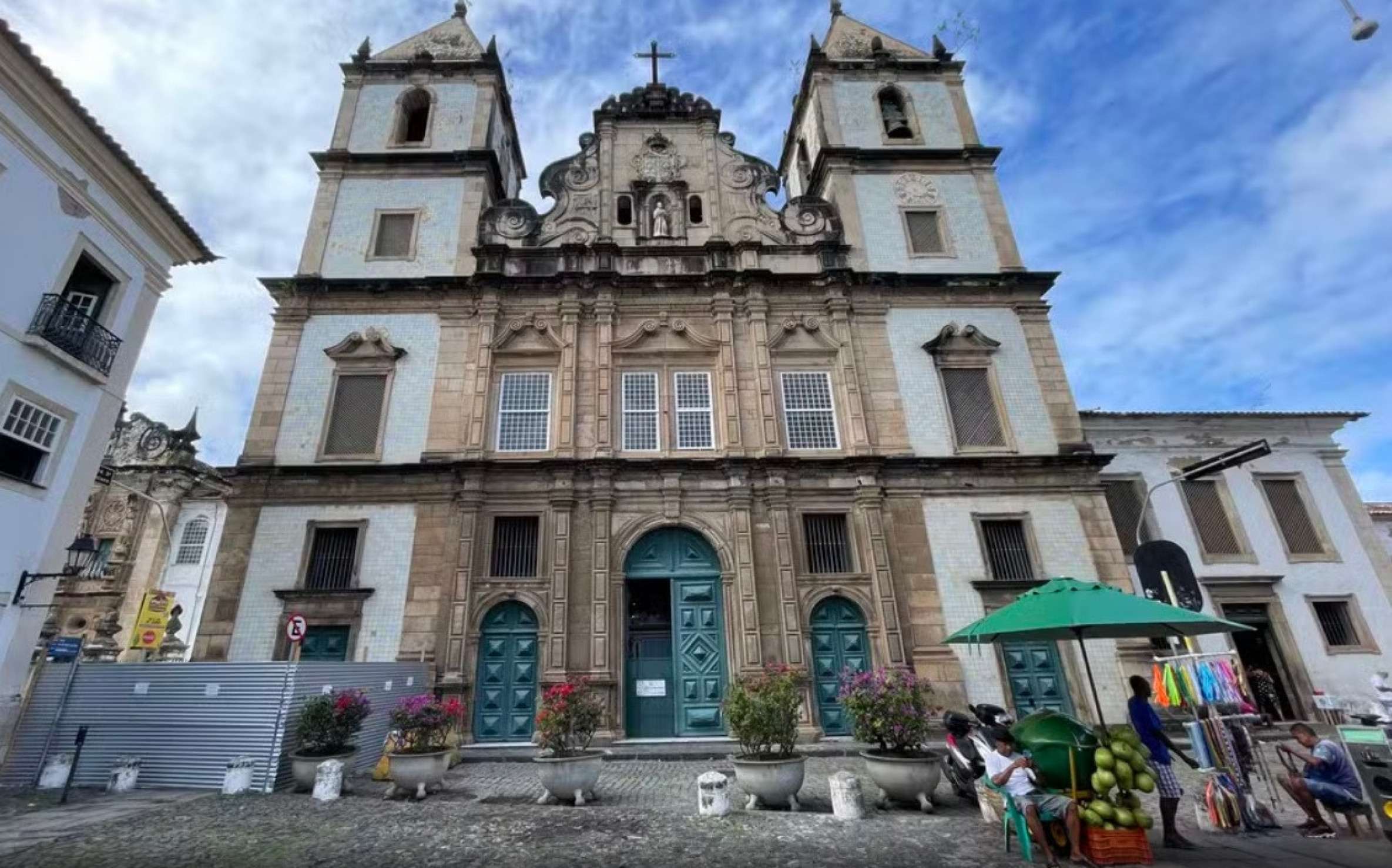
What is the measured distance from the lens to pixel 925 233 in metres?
20.8

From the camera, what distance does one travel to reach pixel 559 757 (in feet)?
30.2

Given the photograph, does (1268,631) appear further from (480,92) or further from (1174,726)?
(480,92)

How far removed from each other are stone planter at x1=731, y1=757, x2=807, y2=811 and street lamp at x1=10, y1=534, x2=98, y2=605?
1159 centimetres

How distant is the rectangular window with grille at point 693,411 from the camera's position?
57.1 feet

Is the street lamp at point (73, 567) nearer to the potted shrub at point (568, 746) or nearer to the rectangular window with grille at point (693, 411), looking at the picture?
the potted shrub at point (568, 746)

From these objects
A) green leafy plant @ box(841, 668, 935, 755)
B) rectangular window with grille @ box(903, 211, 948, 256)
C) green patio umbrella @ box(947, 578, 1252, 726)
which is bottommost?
green leafy plant @ box(841, 668, 935, 755)

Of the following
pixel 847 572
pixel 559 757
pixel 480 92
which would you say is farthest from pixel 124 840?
pixel 480 92

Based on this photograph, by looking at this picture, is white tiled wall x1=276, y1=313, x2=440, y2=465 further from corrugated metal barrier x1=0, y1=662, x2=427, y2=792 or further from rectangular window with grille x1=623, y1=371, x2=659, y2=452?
corrugated metal barrier x1=0, y1=662, x2=427, y2=792

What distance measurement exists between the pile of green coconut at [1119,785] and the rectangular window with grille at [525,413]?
45.0 ft

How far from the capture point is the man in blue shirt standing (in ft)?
22.5

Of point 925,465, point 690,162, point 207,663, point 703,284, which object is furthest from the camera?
point 690,162

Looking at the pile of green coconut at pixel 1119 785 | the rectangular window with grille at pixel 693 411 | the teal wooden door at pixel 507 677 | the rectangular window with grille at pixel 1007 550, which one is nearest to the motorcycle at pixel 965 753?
the pile of green coconut at pixel 1119 785

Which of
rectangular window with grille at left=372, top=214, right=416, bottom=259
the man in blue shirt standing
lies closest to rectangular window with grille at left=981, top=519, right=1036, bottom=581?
the man in blue shirt standing

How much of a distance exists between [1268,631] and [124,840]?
24870 millimetres
